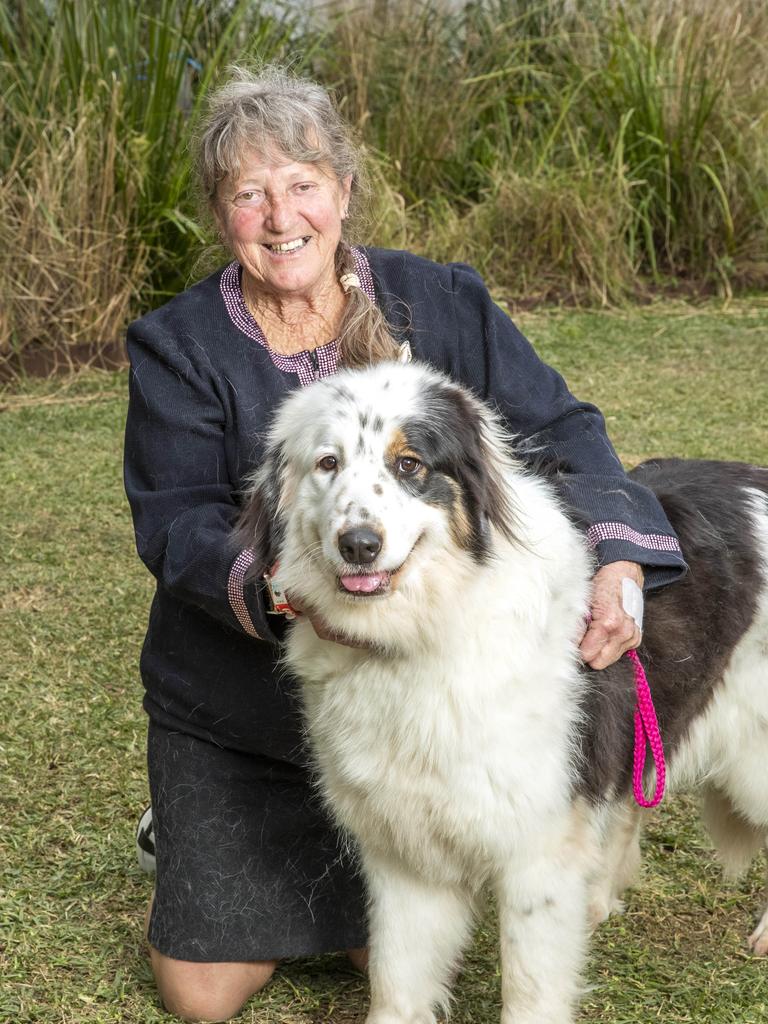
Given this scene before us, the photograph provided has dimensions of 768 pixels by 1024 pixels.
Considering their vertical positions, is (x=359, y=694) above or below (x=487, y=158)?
above

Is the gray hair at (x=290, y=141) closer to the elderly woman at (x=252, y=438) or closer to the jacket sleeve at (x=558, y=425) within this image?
the elderly woman at (x=252, y=438)

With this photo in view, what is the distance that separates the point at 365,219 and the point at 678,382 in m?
4.16

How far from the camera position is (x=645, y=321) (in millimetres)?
7918

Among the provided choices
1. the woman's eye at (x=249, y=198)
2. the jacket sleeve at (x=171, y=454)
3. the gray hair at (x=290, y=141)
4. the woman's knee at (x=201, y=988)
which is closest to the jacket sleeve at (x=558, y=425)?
the gray hair at (x=290, y=141)

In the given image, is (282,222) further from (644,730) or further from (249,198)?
(644,730)

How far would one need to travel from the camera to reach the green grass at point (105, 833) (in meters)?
2.62

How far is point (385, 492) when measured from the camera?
2.07 meters

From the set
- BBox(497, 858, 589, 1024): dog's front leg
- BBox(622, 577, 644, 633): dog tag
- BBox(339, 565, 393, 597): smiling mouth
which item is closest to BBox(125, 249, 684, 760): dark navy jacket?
BBox(622, 577, 644, 633): dog tag

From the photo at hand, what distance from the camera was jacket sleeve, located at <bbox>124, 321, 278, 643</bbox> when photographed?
2557mm

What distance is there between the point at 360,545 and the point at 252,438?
730 mm

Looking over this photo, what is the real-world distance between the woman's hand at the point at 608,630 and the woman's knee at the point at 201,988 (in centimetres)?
106

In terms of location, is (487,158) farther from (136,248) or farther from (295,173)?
(295,173)

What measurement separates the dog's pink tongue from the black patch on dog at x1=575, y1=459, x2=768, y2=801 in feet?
1.76

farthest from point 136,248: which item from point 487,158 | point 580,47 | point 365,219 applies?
point 365,219
